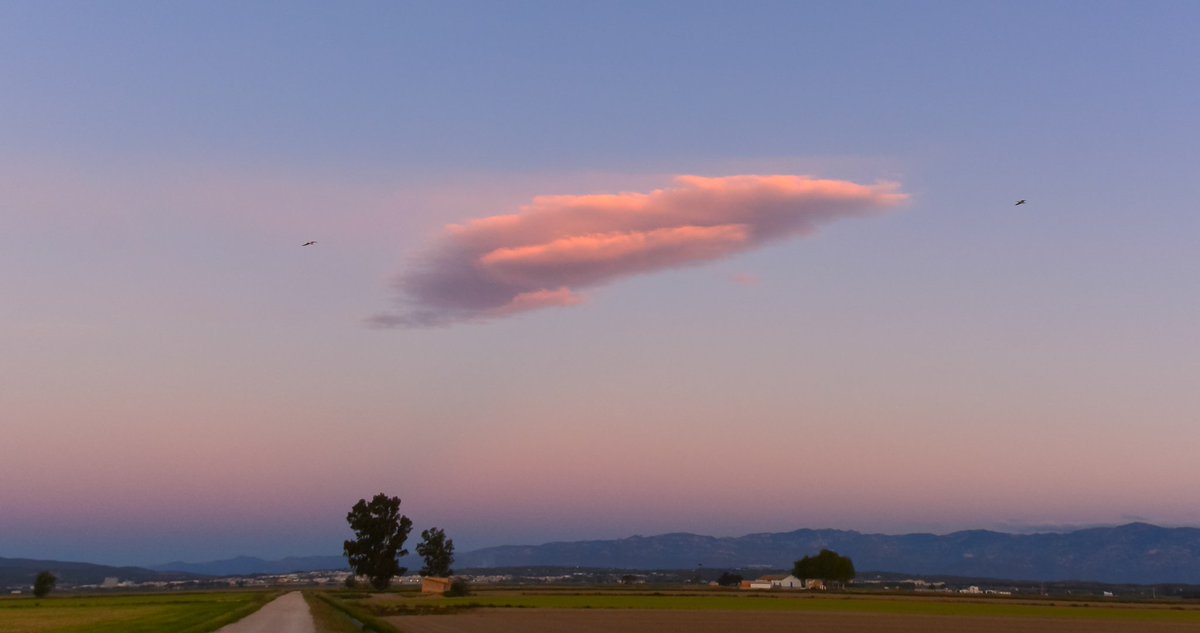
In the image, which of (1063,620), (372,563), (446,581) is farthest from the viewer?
(372,563)

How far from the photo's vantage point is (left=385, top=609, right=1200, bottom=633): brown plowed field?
2736 inches

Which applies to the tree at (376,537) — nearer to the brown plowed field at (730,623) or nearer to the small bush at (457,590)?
the small bush at (457,590)

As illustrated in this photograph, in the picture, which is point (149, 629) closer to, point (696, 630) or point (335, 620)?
point (335, 620)

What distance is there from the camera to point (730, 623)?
252 feet

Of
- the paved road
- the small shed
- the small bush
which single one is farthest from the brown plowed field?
the small shed

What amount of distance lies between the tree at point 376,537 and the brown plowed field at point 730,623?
86.4 m

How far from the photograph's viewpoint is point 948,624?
79.4 metres

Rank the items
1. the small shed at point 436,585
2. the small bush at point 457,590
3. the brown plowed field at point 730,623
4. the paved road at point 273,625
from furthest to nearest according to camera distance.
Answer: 1. the small shed at point 436,585
2. the small bush at point 457,590
3. the brown plowed field at point 730,623
4. the paved road at point 273,625

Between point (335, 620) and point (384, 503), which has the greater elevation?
point (384, 503)

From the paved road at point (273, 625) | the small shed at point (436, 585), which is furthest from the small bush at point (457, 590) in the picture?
the paved road at point (273, 625)

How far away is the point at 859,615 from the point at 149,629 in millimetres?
56941

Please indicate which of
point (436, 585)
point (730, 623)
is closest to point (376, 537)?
point (436, 585)

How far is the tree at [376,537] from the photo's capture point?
179250 mm

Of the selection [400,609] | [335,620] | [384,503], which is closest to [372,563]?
[384,503]
